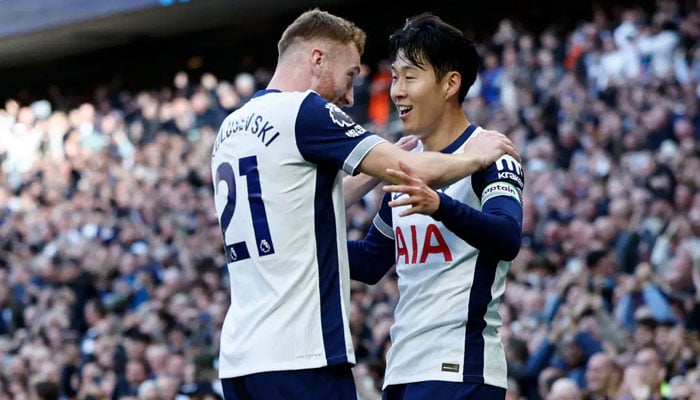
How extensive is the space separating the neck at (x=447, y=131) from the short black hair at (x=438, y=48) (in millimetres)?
84

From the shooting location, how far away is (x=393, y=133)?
17.2 m

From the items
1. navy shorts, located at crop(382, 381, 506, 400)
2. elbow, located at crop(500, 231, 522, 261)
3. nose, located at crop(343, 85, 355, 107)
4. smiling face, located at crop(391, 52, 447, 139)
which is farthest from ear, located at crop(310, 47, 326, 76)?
navy shorts, located at crop(382, 381, 506, 400)

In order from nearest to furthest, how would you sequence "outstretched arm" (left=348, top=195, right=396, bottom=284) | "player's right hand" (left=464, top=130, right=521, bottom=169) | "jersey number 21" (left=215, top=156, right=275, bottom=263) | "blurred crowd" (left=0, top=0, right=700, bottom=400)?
"jersey number 21" (left=215, top=156, right=275, bottom=263), "player's right hand" (left=464, top=130, right=521, bottom=169), "outstretched arm" (left=348, top=195, right=396, bottom=284), "blurred crowd" (left=0, top=0, right=700, bottom=400)

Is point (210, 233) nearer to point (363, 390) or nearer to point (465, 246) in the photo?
point (363, 390)

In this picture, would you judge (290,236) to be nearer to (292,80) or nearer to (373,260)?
(292,80)

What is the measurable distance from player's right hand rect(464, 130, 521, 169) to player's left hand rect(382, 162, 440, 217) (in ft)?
1.00

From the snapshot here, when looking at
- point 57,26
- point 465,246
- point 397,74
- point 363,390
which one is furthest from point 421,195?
point 57,26

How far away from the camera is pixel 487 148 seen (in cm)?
471

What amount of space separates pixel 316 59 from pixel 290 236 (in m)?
0.69

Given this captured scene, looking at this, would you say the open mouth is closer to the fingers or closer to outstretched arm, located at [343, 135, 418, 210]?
the fingers

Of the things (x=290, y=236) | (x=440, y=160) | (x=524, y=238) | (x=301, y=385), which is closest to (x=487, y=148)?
(x=440, y=160)

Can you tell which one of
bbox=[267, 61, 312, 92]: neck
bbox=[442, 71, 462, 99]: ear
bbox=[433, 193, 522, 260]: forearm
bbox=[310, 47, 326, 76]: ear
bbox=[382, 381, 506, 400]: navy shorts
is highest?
bbox=[310, 47, 326, 76]: ear

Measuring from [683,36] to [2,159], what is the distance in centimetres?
1331

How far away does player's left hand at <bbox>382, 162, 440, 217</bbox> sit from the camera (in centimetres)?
441
